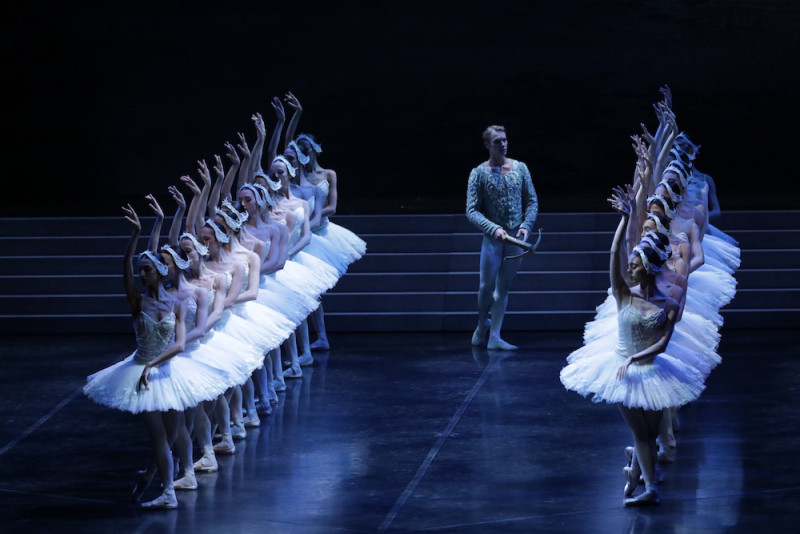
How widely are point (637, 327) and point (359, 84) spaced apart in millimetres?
9589

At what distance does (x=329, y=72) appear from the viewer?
52.4ft

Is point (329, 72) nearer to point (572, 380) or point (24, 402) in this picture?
point (24, 402)

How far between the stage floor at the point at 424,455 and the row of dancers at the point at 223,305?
22 centimetres

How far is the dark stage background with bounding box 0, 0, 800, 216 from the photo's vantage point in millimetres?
15758

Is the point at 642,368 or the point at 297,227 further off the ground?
the point at 642,368

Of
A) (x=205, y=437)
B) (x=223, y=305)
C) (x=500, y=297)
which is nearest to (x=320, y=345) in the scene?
(x=500, y=297)

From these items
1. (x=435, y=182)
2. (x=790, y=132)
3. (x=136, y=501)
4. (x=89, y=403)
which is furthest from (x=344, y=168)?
(x=136, y=501)

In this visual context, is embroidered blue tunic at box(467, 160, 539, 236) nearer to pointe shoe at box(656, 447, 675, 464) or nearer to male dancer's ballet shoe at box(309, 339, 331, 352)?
male dancer's ballet shoe at box(309, 339, 331, 352)

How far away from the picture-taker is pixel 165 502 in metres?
6.93

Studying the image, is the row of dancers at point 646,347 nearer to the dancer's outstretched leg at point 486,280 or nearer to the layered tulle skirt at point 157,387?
the layered tulle skirt at point 157,387

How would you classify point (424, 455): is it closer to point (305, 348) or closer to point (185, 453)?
point (185, 453)

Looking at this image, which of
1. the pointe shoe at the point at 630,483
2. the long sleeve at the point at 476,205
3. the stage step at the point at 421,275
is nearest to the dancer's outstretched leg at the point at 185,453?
the pointe shoe at the point at 630,483

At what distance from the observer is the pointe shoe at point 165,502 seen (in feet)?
22.7

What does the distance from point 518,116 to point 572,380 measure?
9171 millimetres
